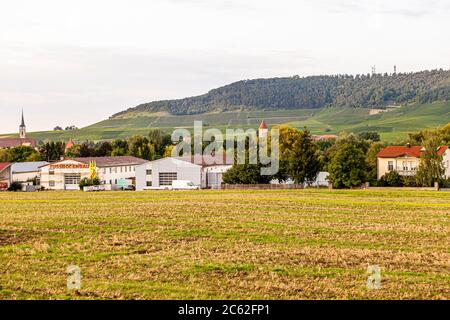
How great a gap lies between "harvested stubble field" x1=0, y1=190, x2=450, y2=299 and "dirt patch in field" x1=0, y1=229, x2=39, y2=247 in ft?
0.12

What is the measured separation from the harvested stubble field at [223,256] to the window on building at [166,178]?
197 ft

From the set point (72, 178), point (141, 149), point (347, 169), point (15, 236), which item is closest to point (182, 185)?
point (347, 169)

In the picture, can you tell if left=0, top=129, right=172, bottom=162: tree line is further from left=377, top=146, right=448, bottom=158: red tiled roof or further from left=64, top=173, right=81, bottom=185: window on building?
left=377, top=146, right=448, bottom=158: red tiled roof

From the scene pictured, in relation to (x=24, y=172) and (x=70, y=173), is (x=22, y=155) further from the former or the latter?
(x=70, y=173)

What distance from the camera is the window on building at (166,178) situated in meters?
94.7

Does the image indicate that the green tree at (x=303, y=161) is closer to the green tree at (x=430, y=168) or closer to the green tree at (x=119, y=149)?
the green tree at (x=430, y=168)

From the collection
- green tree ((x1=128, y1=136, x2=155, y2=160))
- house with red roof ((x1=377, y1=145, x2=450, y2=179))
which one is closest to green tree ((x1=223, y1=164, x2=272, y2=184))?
house with red roof ((x1=377, y1=145, x2=450, y2=179))

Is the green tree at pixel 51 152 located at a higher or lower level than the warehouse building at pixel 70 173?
higher

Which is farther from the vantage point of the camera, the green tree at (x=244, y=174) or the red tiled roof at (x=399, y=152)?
the red tiled roof at (x=399, y=152)

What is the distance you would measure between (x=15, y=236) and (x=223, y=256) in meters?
9.00

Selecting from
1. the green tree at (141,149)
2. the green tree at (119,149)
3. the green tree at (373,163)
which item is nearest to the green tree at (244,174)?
the green tree at (373,163)

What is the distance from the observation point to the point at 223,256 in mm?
20469
